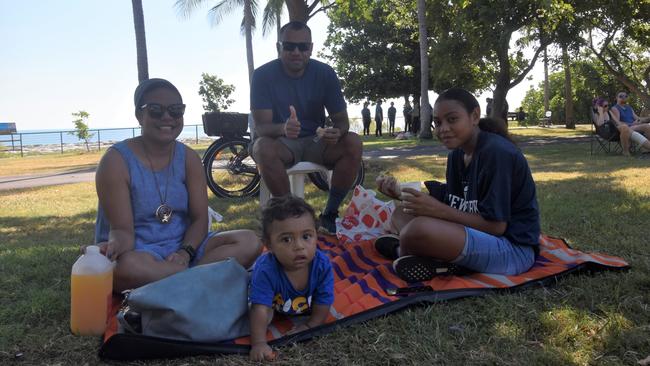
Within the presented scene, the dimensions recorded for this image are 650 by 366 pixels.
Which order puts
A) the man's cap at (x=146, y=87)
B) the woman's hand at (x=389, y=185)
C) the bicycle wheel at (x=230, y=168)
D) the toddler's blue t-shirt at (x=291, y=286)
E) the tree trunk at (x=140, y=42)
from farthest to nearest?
1. the tree trunk at (x=140, y=42)
2. the bicycle wheel at (x=230, y=168)
3. the woman's hand at (x=389, y=185)
4. the man's cap at (x=146, y=87)
5. the toddler's blue t-shirt at (x=291, y=286)

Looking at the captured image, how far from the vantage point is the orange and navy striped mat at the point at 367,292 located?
6.86ft

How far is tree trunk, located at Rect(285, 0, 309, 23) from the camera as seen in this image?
797 cm

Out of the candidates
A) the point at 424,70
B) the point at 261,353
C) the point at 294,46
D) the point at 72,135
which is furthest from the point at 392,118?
the point at 261,353

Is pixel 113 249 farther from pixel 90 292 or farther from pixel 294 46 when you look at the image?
pixel 294 46

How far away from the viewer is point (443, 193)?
3396mm

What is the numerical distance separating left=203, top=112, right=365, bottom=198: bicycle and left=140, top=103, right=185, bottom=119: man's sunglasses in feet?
12.8

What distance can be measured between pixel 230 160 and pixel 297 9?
279 centimetres

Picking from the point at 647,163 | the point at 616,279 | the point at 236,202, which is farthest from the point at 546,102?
the point at 616,279

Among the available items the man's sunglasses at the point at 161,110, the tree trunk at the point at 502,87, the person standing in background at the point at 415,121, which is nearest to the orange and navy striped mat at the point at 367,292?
the man's sunglasses at the point at 161,110

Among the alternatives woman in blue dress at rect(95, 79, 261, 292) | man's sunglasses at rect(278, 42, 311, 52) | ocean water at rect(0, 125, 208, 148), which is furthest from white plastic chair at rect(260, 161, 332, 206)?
ocean water at rect(0, 125, 208, 148)

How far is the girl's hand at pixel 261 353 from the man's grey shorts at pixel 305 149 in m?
2.38

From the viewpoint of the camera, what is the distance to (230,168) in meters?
6.82

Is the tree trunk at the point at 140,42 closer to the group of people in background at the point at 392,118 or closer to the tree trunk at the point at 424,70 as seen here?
the tree trunk at the point at 424,70

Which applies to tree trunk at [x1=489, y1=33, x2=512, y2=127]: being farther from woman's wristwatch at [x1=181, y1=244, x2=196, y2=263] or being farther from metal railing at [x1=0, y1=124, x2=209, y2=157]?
woman's wristwatch at [x1=181, y1=244, x2=196, y2=263]
